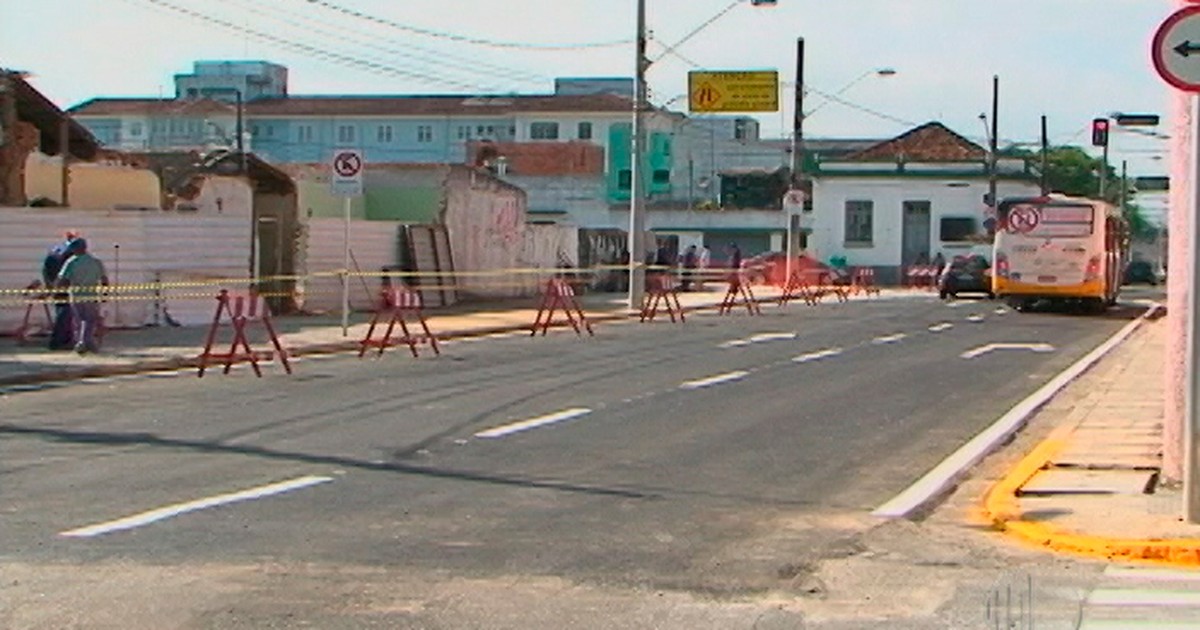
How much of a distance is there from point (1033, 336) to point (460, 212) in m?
17.0

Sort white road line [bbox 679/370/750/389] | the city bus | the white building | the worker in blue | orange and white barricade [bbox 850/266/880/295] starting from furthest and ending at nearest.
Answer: the white building
orange and white barricade [bbox 850/266/880/295]
the city bus
the worker in blue
white road line [bbox 679/370/750/389]

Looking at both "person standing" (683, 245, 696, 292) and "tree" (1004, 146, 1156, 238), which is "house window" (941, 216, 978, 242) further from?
"tree" (1004, 146, 1156, 238)

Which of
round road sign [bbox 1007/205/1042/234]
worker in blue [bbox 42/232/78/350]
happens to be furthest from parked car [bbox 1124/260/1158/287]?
worker in blue [bbox 42/232/78/350]

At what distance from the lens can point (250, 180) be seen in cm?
3881

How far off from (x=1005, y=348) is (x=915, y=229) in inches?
2267

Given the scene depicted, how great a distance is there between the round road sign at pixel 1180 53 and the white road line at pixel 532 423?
24.3 feet

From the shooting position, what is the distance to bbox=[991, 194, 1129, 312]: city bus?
1743 inches

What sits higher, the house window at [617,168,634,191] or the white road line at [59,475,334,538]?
the house window at [617,168,634,191]

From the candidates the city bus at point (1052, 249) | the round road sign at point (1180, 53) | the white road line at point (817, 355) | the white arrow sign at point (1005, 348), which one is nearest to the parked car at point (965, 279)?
the city bus at point (1052, 249)

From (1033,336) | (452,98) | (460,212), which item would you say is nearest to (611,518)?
(1033,336)

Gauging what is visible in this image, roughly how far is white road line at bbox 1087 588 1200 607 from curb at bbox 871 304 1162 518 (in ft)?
9.00

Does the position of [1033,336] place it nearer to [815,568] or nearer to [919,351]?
[919,351]

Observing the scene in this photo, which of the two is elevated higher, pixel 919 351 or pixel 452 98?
pixel 452 98

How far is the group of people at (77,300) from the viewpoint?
24.5 meters
